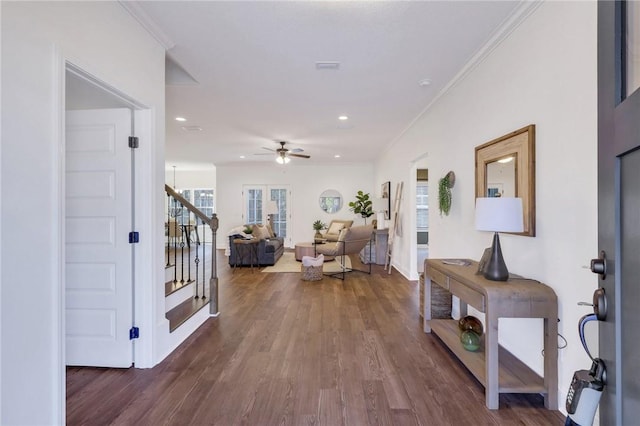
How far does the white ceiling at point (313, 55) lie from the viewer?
219 centimetres

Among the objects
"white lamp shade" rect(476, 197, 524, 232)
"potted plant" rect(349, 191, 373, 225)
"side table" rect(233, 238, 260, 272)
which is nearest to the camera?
"white lamp shade" rect(476, 197, 524, 232)

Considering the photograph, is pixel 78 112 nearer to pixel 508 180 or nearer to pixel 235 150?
pixel 508 180

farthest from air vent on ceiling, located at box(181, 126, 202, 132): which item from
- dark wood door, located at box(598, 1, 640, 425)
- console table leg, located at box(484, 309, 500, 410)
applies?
dark wood door, located at box(598, 1, 640, 425)

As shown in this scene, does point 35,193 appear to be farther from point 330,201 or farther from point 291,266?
point 330,201

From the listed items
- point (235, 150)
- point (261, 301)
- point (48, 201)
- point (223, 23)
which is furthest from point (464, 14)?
point (235, 150)

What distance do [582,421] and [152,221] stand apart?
106 inches

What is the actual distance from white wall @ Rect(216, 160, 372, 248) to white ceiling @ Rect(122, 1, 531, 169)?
4.37 metres

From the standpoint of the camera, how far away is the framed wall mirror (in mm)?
2146

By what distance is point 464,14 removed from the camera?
222 cm

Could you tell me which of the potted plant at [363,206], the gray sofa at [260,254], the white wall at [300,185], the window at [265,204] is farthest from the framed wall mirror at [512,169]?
the window at [265,204]

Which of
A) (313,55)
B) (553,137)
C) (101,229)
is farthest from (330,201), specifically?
(553,137)

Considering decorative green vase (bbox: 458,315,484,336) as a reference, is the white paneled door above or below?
above

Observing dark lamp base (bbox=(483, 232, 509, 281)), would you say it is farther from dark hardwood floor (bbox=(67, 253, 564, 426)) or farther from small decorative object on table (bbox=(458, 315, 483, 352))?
dark hardwood floor (bbox=(67, 253, 564, 426))

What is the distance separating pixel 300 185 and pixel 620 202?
28.8ft
